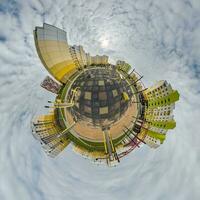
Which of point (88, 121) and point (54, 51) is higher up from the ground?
point (54, 51)

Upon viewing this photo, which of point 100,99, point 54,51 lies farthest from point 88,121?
point 54,51

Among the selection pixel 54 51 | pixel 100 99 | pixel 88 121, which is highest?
pixel 54 51

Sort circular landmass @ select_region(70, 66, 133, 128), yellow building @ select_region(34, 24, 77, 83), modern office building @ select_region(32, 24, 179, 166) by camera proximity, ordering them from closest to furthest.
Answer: circular landmass @ select_region(70, 66, 133, 128) < modern office building @ select_region(32, 24, 179, 166) < yellow building @ select_region(34, 24, 77, 83)

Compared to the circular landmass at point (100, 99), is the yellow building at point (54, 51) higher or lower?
higher

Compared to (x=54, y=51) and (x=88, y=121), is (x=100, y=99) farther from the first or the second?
(x=54, y=51)

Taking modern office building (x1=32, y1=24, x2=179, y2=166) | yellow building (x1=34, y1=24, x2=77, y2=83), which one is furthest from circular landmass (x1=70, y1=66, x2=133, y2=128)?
yellow building (x1=34, y1=24, x2=77, y2=83)

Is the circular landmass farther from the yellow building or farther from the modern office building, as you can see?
the yellow building

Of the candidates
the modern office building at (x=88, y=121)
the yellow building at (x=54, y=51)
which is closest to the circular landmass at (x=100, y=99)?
the modern office building at (x=88, y=121)

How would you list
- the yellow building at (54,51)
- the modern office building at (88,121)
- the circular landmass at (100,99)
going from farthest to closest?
the yellow building at (54,51) → the modern office building at (88,121) → the circular landmass at (100,99)

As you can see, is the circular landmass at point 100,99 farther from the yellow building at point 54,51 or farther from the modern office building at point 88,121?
the yellow building at point 54,51
